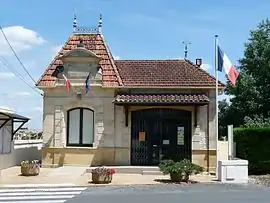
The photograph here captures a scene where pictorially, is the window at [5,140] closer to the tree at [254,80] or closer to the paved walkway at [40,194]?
the paved walkway at [40,194]

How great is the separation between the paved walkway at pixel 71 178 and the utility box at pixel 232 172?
873mm

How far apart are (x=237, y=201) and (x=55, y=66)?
14.5m

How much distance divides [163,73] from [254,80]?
14.8m

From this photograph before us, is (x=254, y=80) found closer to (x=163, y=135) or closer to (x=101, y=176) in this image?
(x=163, y=135)

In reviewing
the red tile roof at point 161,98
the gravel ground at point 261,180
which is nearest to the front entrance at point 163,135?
the red tile roof at point 161,98

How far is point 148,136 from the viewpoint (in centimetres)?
2617

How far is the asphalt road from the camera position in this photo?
15.7 meters

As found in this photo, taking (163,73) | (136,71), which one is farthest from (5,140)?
(163,73)

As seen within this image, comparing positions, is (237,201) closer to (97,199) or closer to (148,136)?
(97,199)

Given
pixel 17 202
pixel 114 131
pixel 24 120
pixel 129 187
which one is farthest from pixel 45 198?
pixel 24 120

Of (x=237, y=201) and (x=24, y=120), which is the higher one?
(x=24, y=120)

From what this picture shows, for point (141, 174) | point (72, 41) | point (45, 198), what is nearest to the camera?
point (45, 198)

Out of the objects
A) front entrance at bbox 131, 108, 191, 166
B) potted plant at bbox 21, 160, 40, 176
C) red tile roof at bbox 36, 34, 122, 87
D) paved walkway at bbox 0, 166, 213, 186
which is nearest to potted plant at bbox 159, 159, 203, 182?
paved walkway at bbox 0, 166, 213, 186

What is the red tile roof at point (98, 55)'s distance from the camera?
26500 mm
